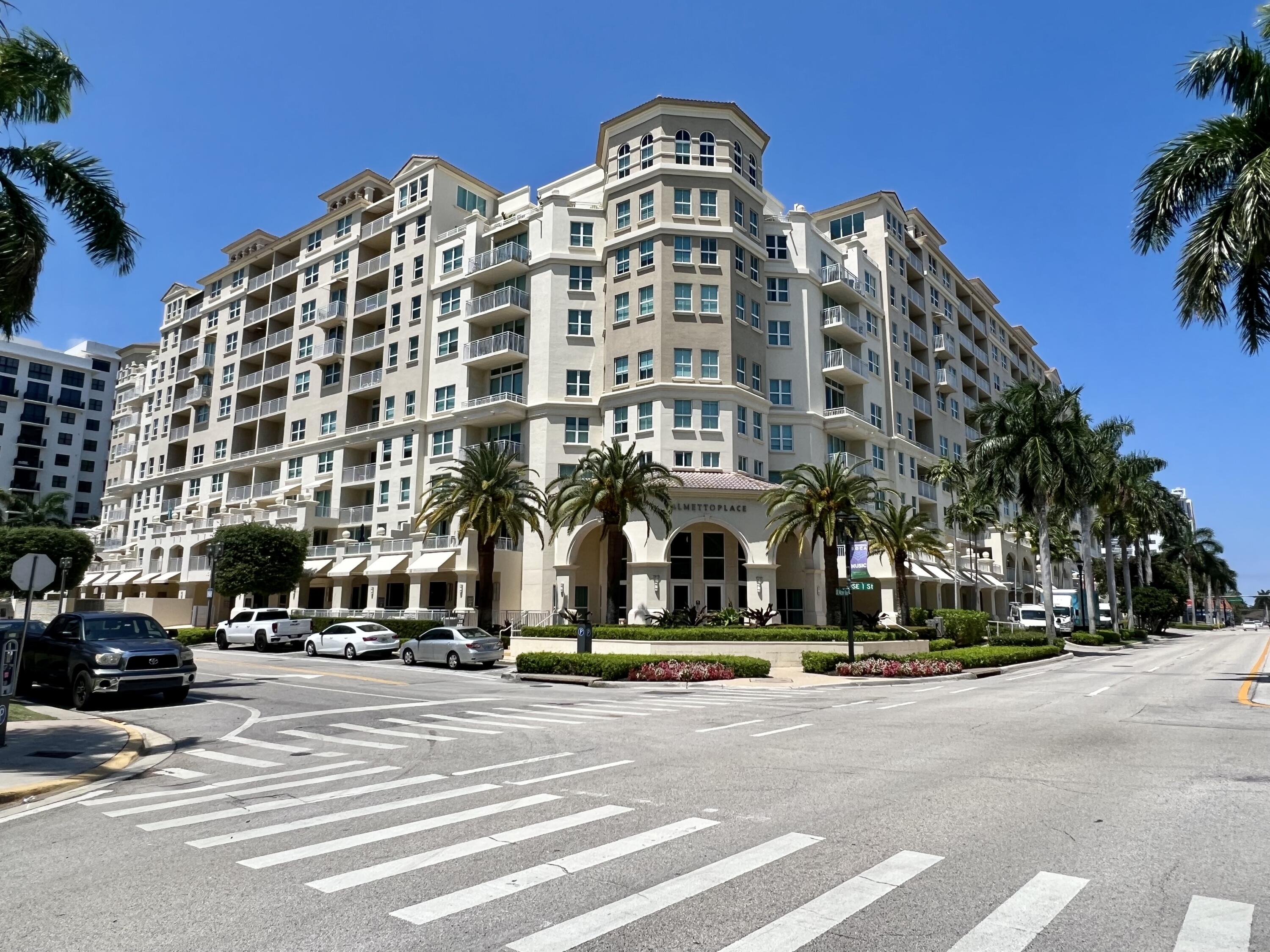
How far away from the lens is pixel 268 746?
42.9 ft

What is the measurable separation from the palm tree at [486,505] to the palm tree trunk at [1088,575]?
37.1 metres

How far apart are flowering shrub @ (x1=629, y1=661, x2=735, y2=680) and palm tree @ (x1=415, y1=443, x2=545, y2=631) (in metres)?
15.6

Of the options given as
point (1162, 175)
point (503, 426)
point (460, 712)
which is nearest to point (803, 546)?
point (503, 426)

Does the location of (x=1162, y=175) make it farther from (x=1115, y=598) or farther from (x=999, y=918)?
(x=1115, y=598)

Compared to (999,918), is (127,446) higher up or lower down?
higher up

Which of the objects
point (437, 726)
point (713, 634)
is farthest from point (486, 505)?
point (437, 726)

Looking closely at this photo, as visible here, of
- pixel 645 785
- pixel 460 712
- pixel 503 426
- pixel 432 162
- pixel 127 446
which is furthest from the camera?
pixel 127 446

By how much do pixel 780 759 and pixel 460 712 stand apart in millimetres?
8662

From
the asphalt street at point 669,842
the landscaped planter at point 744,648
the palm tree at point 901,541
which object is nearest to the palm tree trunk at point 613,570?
the landscaped planter at point 744,648

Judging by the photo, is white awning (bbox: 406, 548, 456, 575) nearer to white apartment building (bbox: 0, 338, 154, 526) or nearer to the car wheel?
the car wheel

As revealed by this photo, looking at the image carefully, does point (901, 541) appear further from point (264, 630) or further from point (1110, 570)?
point (264, 630)

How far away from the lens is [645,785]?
9.37m

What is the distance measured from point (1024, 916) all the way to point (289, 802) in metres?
7.27

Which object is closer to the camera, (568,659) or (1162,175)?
(1162,175)
